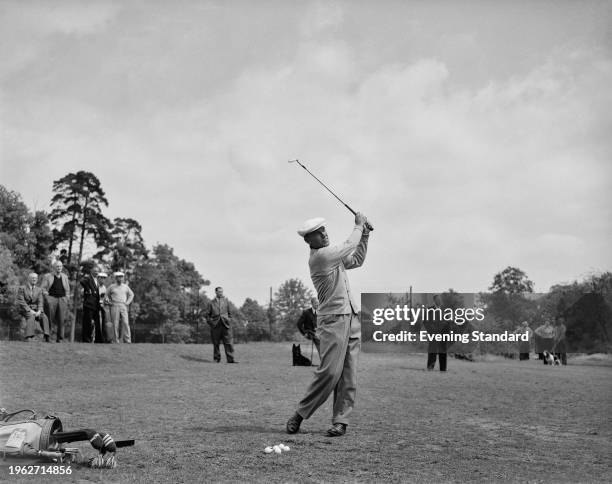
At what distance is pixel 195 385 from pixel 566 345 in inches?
974

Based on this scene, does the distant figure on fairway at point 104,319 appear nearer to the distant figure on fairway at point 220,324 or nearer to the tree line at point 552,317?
the distant figure on fairway at point 220,324

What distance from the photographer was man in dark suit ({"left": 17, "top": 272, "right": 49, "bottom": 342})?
19.2 m

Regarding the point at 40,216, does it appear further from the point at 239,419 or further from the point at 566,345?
the point at 239,419

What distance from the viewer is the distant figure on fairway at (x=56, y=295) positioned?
20.1 m

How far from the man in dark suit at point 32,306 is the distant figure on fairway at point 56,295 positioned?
0.77 feet

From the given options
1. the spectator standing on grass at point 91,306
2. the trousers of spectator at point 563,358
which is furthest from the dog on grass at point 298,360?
the trousers of spectator at point 563,358

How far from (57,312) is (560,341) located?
2366 centimetres

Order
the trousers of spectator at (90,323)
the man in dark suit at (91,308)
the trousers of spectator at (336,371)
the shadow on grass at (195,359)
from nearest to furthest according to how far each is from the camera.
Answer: the trousers of spectator at (336,371) → the man in dark suit at (91,308) → the trousers of spectator at (90,323) → the shadow on grass at (195,359)

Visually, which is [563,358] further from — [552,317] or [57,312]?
[57,312]

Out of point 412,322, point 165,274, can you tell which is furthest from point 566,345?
point 165,274

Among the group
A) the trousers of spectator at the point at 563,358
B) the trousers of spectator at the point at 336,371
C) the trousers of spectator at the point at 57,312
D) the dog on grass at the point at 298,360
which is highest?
the trousers of spectator at the point at 57,312

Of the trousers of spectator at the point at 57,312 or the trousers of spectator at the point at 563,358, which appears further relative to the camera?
the trousers of spectator at the point at 563,358

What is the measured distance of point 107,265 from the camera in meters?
72.7

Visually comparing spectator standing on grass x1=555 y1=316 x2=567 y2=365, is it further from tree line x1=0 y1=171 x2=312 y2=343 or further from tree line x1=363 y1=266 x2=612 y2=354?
tree line x1=0 y1=171 x2=312 y2=343
